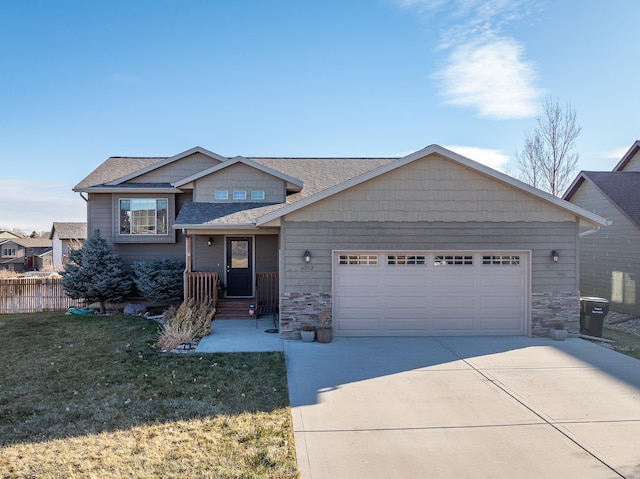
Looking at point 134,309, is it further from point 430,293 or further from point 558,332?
point 558,332

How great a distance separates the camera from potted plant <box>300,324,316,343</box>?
9344 mm

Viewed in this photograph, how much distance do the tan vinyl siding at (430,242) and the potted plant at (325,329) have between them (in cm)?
55

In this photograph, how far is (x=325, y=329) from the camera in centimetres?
932

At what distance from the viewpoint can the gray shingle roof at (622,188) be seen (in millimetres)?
13461

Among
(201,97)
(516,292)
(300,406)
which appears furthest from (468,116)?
(300,406)

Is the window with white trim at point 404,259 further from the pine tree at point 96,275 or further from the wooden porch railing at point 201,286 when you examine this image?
the pine tree at point 96,275

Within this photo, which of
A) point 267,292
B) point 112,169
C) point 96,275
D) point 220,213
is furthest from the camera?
point 112,169

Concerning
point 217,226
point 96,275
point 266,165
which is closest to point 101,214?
point 96,275

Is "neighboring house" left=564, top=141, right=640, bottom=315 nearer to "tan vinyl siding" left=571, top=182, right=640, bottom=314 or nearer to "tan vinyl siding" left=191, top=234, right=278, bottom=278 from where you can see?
"tan vinyl siding" left=571, top=182, right=640, bottom=314

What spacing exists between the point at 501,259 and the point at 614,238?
7.32 metres

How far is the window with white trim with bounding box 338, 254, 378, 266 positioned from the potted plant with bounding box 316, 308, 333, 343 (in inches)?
49.8

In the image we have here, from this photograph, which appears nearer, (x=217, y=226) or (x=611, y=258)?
(x=217, y=226)

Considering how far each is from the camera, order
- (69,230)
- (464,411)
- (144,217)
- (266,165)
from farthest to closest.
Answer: (69,230), (266,165), (144,217), (464,411)

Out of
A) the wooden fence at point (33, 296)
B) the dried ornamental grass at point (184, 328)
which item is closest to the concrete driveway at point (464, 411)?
the dried ornamental grass at point (184, 328)
